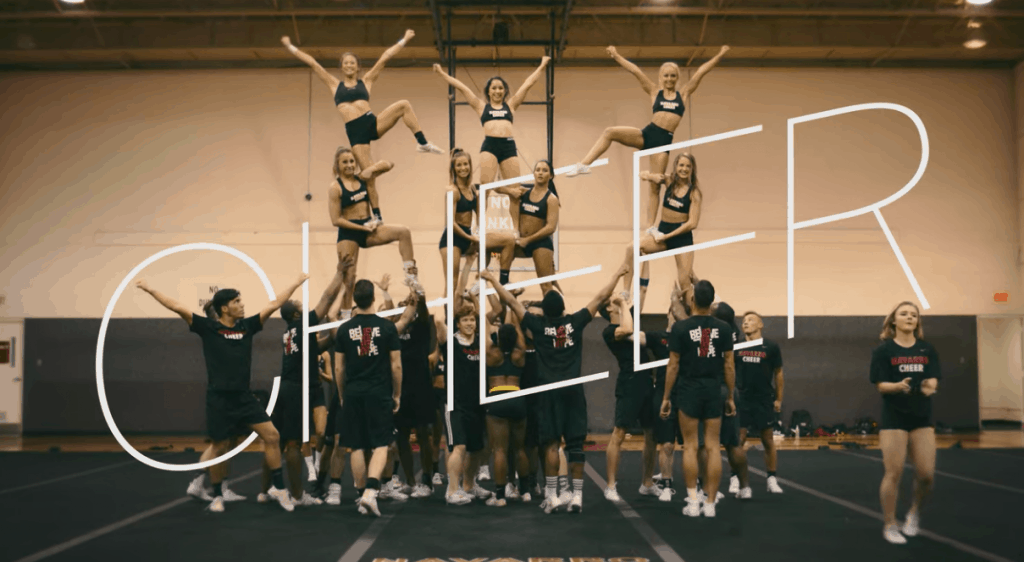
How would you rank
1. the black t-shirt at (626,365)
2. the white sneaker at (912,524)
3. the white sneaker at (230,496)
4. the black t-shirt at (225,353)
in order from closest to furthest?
the white sneaker at (912,524)
the black t-shirt at (225,353)
the black t-shirt at (626,365)
the white sneaker at (230,496)

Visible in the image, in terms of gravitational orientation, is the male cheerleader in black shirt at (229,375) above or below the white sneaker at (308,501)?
above

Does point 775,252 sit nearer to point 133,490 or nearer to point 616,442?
point 616,442

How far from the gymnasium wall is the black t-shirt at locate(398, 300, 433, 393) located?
8594 millimetres

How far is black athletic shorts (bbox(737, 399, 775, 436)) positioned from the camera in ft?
28.5

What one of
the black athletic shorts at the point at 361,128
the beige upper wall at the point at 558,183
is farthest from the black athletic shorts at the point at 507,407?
the beige upper wall at the point at 558,183

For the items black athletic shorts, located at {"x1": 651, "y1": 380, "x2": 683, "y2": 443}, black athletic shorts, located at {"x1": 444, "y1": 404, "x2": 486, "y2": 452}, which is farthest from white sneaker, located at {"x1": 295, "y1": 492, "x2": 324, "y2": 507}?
black athletic shorts, located at {"x1": 651, "y1": 380, "x2": 683, "y2": 443}

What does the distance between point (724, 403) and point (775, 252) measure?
1015 cm

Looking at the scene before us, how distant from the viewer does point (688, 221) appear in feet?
30.3

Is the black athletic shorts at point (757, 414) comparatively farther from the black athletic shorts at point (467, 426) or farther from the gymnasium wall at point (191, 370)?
the gymnasium wall at point (191, 370)

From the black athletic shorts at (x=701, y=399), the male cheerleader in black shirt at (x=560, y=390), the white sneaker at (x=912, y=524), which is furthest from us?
the male cheerleader in black shirt at (x=560, y=390)

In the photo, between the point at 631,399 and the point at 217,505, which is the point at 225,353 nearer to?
the point at 217,505

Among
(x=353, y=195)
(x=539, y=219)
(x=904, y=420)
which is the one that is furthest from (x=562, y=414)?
(x=353, y=195)

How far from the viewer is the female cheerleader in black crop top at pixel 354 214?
882 centimetres

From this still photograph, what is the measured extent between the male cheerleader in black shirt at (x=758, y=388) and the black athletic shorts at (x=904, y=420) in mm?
2487
